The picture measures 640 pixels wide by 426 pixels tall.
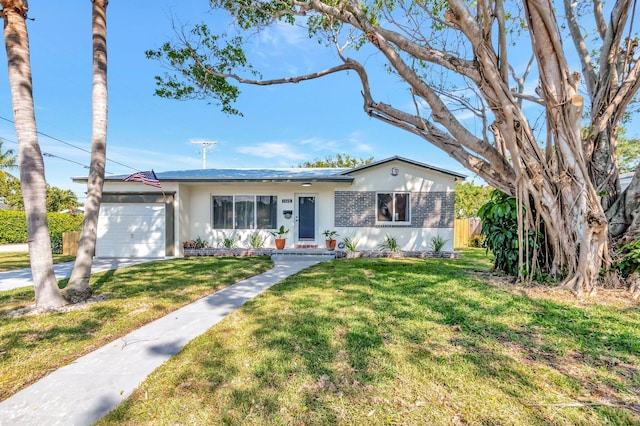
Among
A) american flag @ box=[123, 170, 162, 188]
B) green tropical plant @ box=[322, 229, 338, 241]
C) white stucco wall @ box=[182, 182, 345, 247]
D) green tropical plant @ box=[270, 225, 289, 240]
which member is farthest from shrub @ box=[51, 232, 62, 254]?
green tropical plant @ box=[322, 229, 338, 241]

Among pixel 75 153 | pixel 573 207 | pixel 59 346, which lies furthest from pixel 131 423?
pixel 75 153

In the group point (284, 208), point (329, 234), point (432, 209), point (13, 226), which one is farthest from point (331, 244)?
point (13, 226)

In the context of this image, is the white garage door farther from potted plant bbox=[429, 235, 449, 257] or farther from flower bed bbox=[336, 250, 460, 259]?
potted plant bbox=[429, 235, 449, 257]

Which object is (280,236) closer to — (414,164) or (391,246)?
(391,246)

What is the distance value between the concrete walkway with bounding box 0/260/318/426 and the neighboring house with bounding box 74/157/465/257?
7.23 metres

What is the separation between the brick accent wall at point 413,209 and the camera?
10906 millimetres

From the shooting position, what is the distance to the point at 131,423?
6.16 ft

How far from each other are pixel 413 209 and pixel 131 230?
34.1ft

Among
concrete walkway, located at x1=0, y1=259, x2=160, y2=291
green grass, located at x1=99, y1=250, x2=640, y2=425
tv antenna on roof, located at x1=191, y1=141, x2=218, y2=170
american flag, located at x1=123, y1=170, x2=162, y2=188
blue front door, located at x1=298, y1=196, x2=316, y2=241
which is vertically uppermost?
tv antenna on roof, located at x1=191, y1=141, x2=218, y2=170

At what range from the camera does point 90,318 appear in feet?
12.8

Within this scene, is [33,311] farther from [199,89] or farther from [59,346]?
[199,89]

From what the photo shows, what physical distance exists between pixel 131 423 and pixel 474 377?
2.52 meters

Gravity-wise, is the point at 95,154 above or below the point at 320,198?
above

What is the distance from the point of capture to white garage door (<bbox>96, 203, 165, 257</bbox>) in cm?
1045
